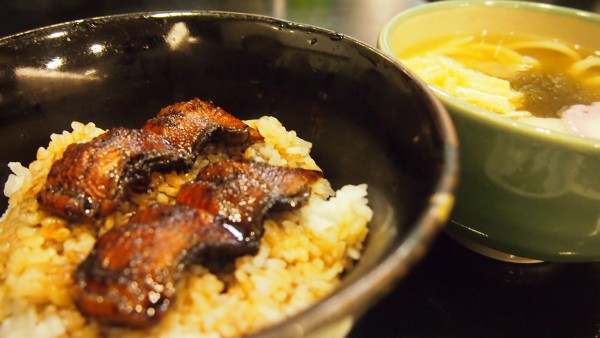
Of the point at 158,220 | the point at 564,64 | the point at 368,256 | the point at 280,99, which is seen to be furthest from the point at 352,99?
the point at 564,64

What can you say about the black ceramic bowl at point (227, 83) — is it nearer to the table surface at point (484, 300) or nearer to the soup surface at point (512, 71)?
the table surface at point (484, 300)

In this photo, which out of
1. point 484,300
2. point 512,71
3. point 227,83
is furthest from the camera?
point 512,71

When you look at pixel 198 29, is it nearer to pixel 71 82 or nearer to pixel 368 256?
pixel 71 82

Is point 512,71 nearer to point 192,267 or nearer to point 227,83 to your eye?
point 227,83

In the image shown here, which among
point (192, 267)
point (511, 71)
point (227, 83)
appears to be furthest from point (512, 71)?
point (192, 267)

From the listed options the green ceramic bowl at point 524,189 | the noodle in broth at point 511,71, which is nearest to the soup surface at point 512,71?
the noodle in broth at point 511,71

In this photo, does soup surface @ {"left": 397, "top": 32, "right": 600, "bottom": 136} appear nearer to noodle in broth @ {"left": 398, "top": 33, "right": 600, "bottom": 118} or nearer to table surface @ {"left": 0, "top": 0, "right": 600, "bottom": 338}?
noodle in broth @ {"left": 398, "top": 33, "right": 600, "bottom": 118}

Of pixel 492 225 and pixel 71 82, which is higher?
pixel 71 82
